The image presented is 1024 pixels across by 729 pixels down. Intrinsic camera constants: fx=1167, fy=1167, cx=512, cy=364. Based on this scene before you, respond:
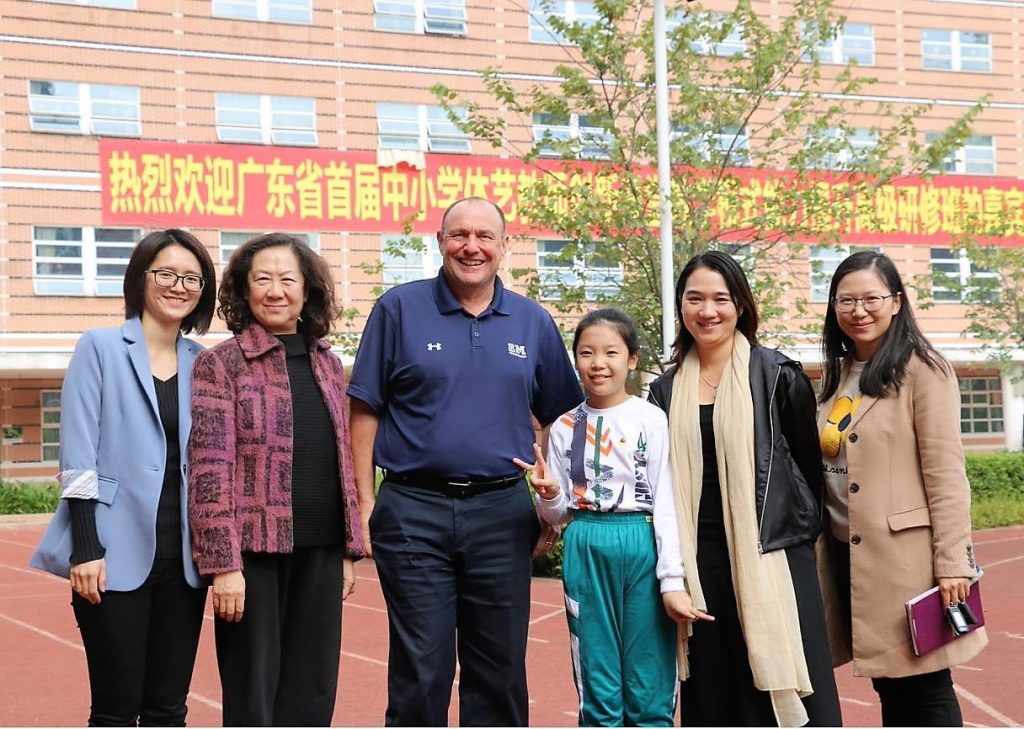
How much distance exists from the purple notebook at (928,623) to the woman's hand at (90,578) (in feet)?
8.87

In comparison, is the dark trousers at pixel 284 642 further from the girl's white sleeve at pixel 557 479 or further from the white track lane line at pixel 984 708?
the white track lane line at pixel 984 708

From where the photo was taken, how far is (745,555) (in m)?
3.93

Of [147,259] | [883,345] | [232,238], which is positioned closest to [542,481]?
[883,345]

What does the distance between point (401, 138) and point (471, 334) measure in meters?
19.5

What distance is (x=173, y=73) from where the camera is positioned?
2227 centimetres

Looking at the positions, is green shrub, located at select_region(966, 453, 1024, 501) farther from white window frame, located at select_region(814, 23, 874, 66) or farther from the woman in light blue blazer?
the woman in light blue blazer

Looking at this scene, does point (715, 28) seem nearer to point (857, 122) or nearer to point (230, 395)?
point (230, 395)

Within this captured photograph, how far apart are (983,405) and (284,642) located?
28.4m

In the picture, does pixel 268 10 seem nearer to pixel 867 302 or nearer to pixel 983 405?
pixel 983 405

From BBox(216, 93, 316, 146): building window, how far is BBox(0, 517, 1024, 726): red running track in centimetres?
1264

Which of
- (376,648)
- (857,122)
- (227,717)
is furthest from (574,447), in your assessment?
(857,122)

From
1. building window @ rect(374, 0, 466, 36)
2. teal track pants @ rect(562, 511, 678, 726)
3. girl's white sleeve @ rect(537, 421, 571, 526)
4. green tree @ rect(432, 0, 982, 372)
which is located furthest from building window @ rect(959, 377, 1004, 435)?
teal track pants @ rect(562, 511, 678, 726)

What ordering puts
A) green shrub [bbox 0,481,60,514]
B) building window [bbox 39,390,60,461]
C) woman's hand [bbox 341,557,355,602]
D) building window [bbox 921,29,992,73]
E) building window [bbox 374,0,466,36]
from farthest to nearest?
building window [bbox 921,29,992,73], building window [bbox 374,0,466,36], building window [bbox 39,390,60,461], green shrub [bbox 0,481,60,514], woman's hand [bbox 341,557,355,602]

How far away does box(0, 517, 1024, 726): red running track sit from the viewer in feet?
20.4
